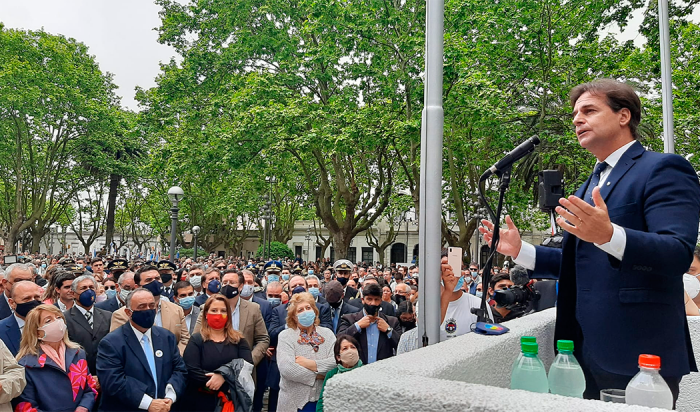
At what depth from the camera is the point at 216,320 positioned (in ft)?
18.1

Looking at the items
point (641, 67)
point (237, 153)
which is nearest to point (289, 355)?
point (237, 153)

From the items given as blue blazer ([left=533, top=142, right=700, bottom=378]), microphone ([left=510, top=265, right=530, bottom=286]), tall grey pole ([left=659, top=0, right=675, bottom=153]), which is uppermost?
tall grey pole ([left=659, top=0, right=675, bottom=153])

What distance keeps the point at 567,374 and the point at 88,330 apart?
5711 millimetres

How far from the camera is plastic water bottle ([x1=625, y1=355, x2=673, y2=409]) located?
1.58m

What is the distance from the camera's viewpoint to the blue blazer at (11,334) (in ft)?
16.4

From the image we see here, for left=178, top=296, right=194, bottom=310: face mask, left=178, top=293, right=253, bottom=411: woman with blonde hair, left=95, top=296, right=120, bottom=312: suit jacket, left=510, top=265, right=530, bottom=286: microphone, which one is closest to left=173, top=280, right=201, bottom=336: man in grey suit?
left=178, top=296, right=194, bottom=310: face mask

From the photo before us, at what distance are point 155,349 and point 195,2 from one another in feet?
62.2

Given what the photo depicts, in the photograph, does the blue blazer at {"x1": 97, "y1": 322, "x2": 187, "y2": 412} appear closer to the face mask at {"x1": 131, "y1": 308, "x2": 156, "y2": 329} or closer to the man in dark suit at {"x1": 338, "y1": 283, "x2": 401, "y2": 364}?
the face mask at {"x1": 131, "y1": 308, "x2": 156, "y2": 329}

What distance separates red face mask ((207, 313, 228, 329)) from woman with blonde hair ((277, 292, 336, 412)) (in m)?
0.63

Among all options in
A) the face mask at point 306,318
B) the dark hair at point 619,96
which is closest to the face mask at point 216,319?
the face mask at point 306,318

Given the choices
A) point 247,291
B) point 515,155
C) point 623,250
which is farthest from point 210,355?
point 623,250

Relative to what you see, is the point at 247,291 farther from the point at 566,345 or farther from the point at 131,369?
the point at 566,345

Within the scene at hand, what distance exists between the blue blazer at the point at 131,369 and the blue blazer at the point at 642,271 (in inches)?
162

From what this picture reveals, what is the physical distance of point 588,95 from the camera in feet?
6.54
